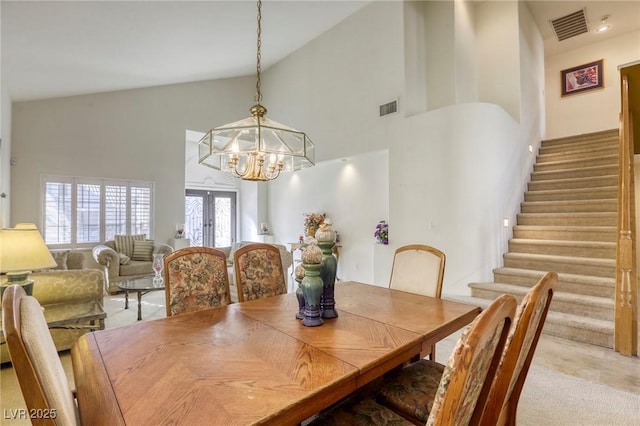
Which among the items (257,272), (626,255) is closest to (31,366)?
(257,272)

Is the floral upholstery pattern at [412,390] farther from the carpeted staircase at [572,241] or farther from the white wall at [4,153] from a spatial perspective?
the white wall at [4,153]

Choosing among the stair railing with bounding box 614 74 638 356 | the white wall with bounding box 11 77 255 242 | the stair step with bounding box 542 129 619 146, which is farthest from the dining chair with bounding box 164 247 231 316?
the stair step with bounding box 542 129 619 146

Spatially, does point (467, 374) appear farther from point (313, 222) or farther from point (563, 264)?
point (313, 222)

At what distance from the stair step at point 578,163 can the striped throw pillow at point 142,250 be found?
726 cm

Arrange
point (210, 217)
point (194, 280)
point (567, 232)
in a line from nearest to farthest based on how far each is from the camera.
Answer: point (194, 280) < point (567, 232) < point (210, 217)

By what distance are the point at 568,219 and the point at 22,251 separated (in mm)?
5920

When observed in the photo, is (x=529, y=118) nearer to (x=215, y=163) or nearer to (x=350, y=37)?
(x=350, y=37)

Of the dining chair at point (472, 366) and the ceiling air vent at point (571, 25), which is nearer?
the dining chair at point (472, 366)

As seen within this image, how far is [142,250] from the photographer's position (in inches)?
238

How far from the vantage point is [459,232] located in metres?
4.14

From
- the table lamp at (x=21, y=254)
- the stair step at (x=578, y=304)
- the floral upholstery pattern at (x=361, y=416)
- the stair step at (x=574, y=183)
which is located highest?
the stair step at (x=574, y=183)

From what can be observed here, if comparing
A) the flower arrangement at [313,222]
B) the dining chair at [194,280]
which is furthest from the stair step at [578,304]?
the flower arrangement at [313,222]

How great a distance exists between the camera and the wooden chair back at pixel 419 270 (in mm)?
2312

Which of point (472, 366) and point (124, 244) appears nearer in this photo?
point (472, 366)
